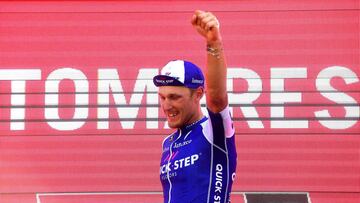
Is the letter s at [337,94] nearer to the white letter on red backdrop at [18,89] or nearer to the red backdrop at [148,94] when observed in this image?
the red backdrop at [148,94]

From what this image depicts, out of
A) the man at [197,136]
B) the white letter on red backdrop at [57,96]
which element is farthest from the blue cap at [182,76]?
the white letter on red backdrop at [57,96]

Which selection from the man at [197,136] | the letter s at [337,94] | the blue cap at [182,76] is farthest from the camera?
the letter s at [337,94]

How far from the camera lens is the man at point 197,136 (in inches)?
90.9

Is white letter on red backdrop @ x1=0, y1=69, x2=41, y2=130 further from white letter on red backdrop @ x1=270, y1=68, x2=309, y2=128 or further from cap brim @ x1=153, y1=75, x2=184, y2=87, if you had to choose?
cap brim @ x1=153, y1=75, x2=184, y2=87

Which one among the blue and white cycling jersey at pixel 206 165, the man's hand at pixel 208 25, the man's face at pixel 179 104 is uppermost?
the man's hand at pixel 208 25

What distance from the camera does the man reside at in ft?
7.57

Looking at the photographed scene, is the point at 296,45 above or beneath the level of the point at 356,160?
above

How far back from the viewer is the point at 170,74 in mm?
2488

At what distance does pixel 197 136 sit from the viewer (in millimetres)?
2473

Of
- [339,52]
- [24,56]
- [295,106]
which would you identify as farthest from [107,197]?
[339,52]

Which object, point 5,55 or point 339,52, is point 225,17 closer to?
point 339,52

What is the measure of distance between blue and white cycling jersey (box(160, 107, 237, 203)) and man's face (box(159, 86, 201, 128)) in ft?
0.22

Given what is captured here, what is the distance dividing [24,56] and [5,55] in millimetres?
108

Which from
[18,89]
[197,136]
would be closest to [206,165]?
[197,136]
